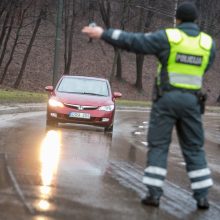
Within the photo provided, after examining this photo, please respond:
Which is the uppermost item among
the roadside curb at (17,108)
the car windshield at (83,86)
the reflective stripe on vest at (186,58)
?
the reflective stripe on vest at (186,58)

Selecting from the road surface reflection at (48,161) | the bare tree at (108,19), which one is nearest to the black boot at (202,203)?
the road surface reflection at (48,161)

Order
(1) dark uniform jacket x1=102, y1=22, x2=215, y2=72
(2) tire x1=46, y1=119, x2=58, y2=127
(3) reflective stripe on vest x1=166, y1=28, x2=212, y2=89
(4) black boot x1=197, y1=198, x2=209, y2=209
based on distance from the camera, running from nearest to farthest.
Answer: (1) dark uniform jacket x1=102, y1=22, x2=215, y2=72 → (3) reflective stripe on vest x1=166, y1=28, x2=212, y2=89 → (4) black boot x1=197, y1=198, x2=209, y2=209 → (2) tire x1=46, y1=119, x2=58, y2=127

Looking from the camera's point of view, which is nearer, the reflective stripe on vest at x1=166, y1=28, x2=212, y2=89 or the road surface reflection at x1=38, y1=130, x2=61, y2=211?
the reflective stripe on vest at x1=166, y1=28, x2=212, y2=89

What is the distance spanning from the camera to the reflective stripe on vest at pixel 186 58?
22.0ft

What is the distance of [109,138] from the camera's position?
51.0 ft

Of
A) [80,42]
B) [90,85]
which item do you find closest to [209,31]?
[80,42]

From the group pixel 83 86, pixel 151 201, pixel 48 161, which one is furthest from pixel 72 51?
pixel 151 201

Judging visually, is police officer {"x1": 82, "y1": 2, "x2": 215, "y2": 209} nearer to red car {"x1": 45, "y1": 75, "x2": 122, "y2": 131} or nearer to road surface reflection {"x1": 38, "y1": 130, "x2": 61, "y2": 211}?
road surface reflection {"x1": 38, "y1": 130, "x2": 61, "y2": 211}

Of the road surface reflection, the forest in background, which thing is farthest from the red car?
the forest in background

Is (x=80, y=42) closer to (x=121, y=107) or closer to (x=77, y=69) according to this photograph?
(x=77, y=69)

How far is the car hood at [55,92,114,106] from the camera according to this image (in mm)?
17047

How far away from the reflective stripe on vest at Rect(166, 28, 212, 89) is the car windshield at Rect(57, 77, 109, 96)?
11.3 m

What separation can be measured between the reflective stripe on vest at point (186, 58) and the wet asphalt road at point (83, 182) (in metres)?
1.32

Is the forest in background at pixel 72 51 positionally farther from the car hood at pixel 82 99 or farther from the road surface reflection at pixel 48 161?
the road surface reflection at pixel 48 161
